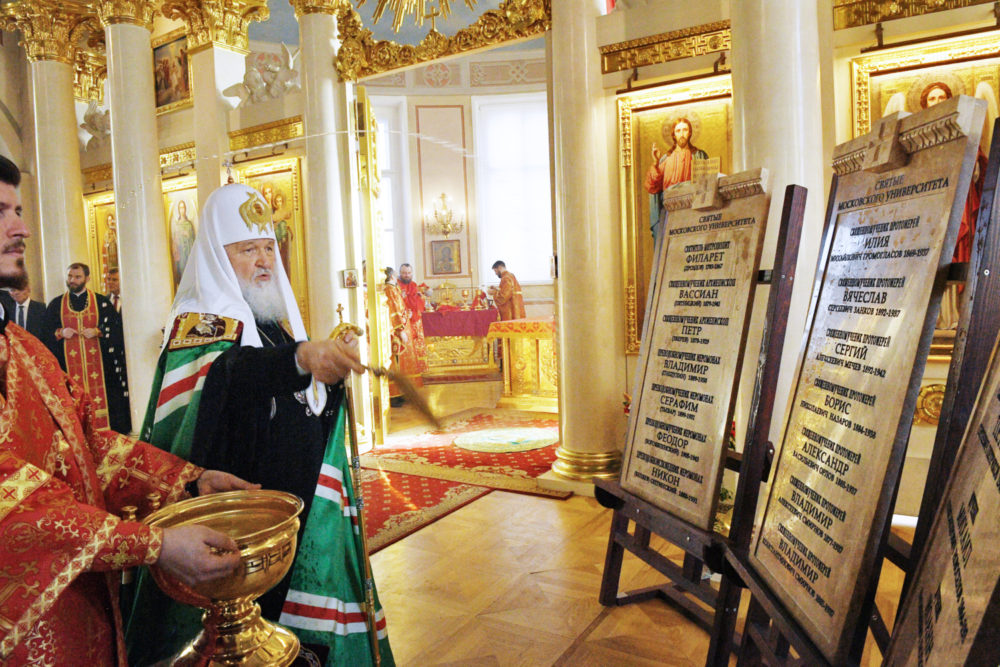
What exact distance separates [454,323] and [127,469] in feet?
29.5

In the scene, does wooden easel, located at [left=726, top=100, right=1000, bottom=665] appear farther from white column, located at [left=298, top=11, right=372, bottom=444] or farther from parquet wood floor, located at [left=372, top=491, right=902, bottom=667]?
white column, located at [left=298, top=11, right=372, bottom=444]

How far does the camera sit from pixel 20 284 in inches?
68.5

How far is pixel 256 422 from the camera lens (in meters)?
2.38

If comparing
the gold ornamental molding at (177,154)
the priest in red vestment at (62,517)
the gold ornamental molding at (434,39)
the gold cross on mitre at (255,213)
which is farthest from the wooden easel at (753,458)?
the gold ornamental molding at (177,154)

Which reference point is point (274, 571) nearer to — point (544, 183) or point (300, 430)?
point (300, 430)

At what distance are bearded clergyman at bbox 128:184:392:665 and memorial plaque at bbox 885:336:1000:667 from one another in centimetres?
155

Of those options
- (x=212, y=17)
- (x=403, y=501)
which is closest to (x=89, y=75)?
(x=212, y=17)

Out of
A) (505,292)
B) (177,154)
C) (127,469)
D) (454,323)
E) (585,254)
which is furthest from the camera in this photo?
(505,292)

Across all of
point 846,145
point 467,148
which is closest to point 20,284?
point 846,145

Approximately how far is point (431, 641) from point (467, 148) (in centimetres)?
1265

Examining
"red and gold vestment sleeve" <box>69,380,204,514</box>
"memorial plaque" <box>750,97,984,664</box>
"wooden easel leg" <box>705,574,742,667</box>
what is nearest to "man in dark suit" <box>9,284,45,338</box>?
"red and gold vestment sleeve" <box>69,380,204,514</box>

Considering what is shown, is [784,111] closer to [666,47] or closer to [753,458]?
[666,47]

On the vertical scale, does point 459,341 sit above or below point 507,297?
below

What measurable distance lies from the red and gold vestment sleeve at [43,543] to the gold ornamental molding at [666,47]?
459 cm
